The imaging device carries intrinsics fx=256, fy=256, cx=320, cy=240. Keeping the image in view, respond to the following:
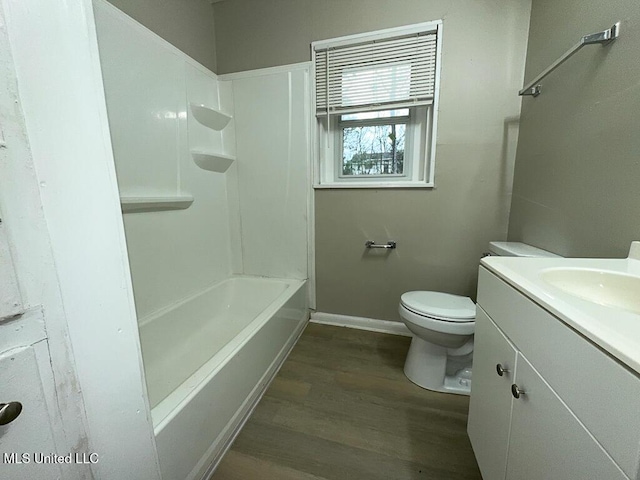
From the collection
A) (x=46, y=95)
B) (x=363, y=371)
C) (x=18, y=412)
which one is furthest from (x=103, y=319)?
(x=363, y=371)

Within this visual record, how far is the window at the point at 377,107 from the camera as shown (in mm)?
1606

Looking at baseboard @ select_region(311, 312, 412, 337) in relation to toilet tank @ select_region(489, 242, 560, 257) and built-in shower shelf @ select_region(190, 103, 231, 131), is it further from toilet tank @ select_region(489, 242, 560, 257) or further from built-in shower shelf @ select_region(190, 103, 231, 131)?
built-in shower shelf @ select_region(190, 103, 231, 131)

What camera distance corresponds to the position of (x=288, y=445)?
108 centimetres

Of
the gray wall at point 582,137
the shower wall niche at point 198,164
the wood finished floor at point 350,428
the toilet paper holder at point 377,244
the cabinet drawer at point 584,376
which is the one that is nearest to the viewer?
the cabinet drawer at point 584,376

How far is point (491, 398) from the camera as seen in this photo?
0.76 meters

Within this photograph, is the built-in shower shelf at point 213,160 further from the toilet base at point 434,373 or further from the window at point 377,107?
the toilet base at point 434,373

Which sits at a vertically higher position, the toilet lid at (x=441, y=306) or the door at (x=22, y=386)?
the door at (x=22, y=386)

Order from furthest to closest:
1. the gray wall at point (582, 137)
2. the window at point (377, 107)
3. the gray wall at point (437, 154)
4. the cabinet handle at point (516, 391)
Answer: the window at point (377, 107)
the gray wall at point (437, 154)
the gray wall at point (582, 137)
the cabinet handle at point (516, 391)

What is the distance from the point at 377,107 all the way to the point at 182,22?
4.53 feet

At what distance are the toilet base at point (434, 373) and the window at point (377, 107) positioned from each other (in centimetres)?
102

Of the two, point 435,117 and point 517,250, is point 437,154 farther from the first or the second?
point 517,250

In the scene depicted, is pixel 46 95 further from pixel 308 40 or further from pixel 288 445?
pixel 308 40

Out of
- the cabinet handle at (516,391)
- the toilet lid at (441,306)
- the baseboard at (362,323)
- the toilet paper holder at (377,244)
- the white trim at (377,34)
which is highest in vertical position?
the white trim at (377,34)

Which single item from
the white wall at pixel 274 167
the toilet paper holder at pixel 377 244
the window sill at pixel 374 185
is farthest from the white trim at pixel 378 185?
the toilet paper holder at pixel 377 244
